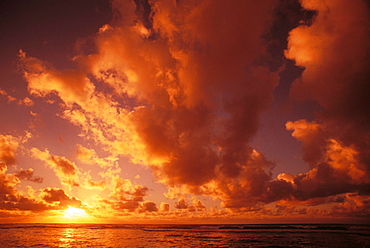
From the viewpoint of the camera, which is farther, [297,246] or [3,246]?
[297,246]

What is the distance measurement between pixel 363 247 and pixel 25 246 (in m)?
60.6

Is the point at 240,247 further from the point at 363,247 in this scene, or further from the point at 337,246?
the point at 363,247

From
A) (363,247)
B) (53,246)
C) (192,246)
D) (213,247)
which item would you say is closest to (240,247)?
(213,247)

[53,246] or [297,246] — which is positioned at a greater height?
[53,246]

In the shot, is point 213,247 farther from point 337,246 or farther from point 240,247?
point 337,246

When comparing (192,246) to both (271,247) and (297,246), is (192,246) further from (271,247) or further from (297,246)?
(297,246)

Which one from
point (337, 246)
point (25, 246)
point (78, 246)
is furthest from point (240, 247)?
point (25, 246)

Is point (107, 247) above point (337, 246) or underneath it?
above

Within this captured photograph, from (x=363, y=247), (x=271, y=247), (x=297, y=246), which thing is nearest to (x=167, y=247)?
(x=271, y=247)

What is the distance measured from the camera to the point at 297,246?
33.5m

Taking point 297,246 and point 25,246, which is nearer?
point 25,246

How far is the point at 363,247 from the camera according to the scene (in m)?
32.0

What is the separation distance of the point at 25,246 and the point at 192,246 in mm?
29723

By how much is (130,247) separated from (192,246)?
11076 millimetres
